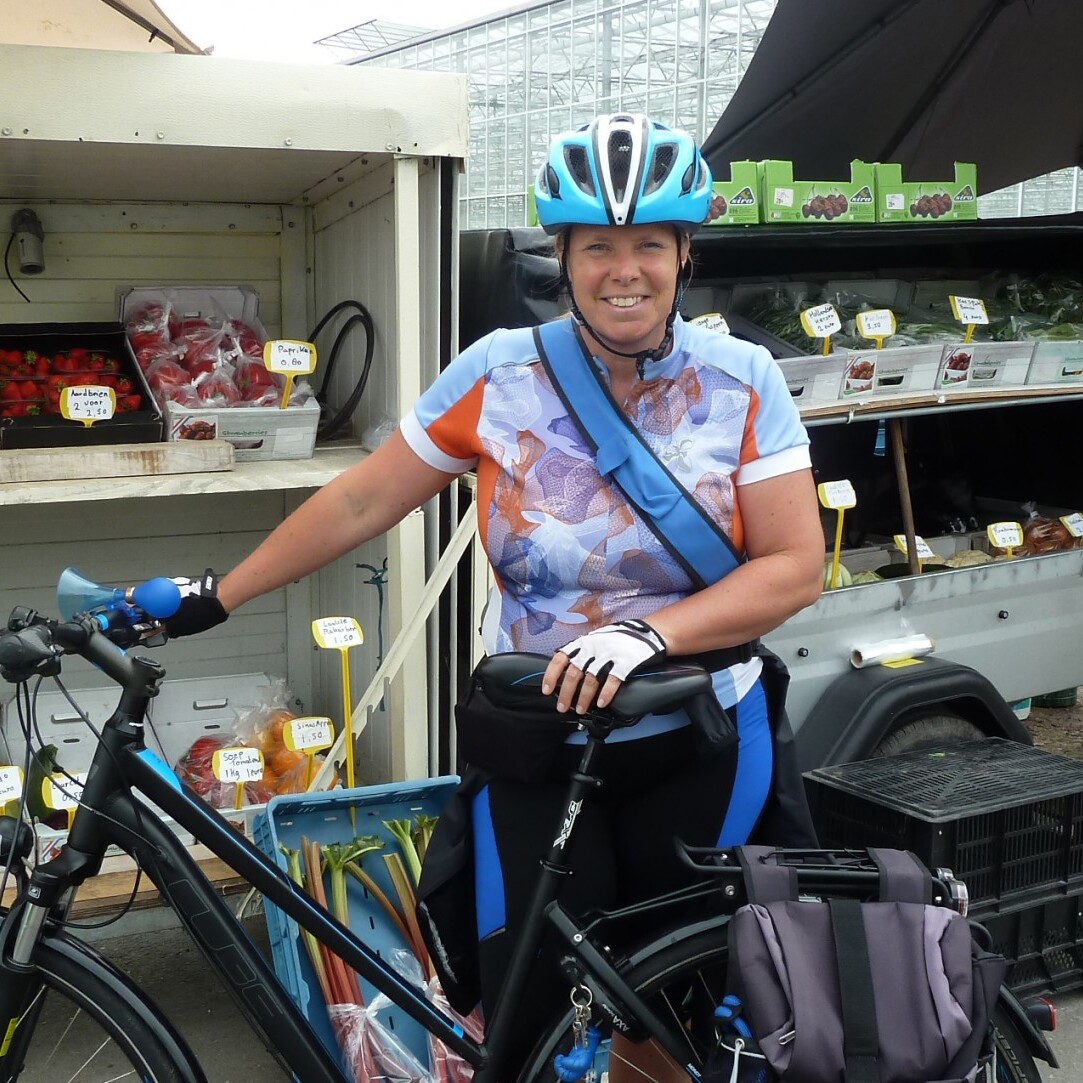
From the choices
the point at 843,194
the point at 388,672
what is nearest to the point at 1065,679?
the point at 843,194

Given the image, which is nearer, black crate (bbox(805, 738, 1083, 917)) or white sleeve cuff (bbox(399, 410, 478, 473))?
white sleeve cuff (bbox(399, 410, 478, 473))

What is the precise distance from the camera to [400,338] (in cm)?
306

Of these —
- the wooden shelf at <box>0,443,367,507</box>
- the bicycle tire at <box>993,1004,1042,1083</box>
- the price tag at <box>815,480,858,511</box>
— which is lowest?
the bicycle tire at <box>993,1004,1042,1083</box>

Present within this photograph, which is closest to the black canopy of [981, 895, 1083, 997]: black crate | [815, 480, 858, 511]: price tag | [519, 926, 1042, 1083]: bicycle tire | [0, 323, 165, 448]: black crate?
[815, 480, 858, 511]: price tag

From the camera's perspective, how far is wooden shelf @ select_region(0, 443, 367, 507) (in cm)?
289

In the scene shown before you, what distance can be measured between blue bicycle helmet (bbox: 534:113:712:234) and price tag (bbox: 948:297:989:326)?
2344mm

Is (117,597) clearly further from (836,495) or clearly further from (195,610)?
(836,495)

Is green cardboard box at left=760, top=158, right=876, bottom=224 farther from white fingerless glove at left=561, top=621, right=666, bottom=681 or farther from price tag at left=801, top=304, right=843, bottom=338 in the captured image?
white fingerless glove at left=561, top=621, right=666, bottom=681

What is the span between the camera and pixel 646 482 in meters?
1.85

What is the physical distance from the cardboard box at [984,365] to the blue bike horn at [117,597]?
113 inches

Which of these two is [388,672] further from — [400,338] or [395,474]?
[395,474]

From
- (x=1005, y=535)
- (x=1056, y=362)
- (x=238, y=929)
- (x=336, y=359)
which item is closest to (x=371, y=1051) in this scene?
(x=238, y=929)

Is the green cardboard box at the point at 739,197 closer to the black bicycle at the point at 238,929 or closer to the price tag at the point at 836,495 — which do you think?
the price tag at the point at 836,495

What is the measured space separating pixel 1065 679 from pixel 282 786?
2764 millimetres
